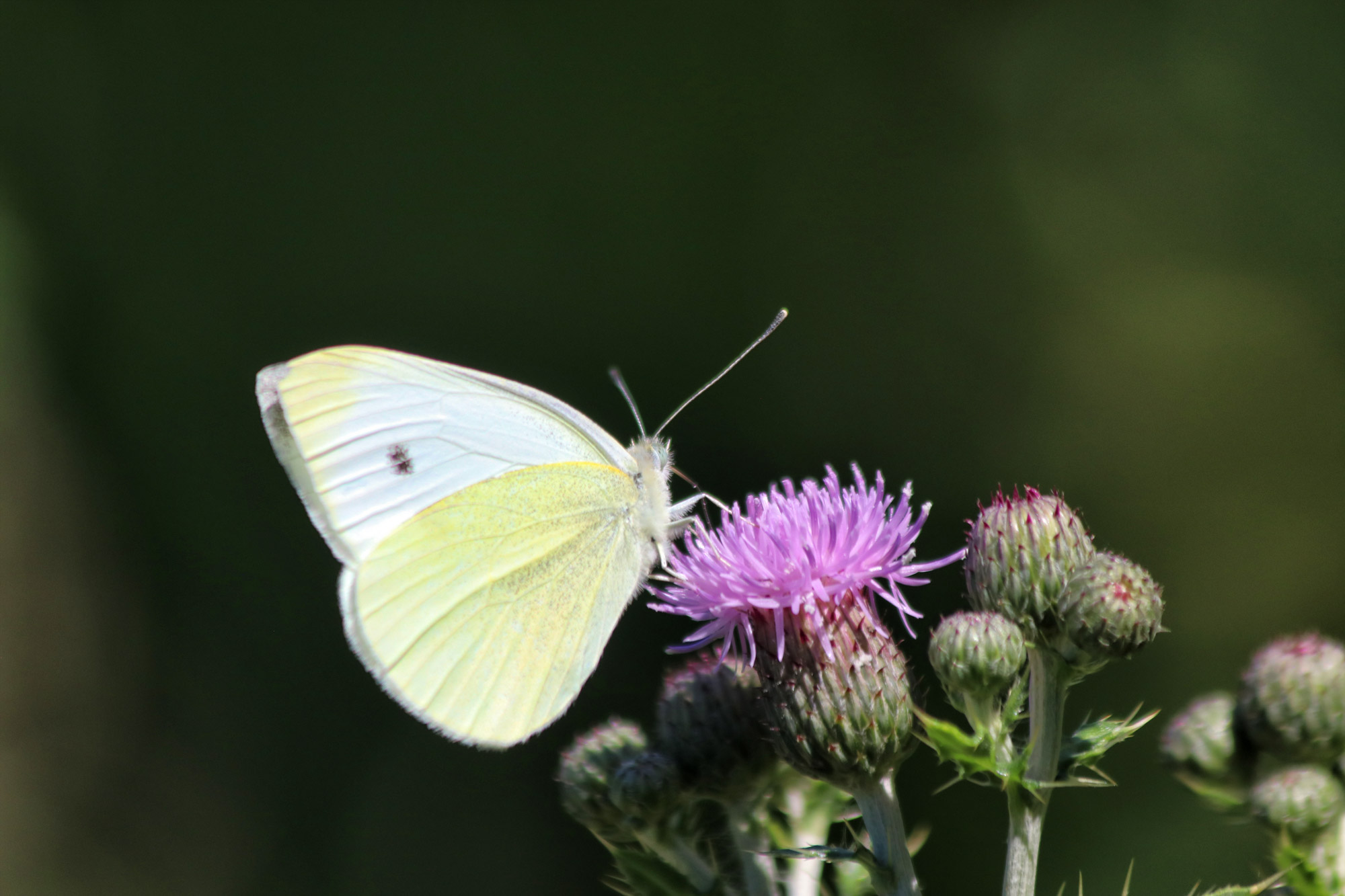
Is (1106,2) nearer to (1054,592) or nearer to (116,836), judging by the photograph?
Result: (1054,592)

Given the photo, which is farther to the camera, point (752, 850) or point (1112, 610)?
point (752, 850)

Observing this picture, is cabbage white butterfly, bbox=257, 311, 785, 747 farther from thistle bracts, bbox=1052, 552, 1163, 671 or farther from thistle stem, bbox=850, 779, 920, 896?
thistle bracts, bbox=1052, 552, 1163, 671

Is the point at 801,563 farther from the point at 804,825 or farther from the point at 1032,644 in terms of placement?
the point at 804,825

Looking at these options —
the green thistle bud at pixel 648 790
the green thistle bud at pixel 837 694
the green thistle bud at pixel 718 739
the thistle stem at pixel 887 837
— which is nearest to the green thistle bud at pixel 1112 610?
the green thistle bud at pixel 837 694

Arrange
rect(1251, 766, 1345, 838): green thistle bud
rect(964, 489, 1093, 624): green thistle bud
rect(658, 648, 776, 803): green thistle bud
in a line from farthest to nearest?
rect(658, 648, 776, 803): green thistle bud < rect(964, 489, 1093, 624): green thistle bud < rect(1251, 766, 1345, 838): green thistle bud

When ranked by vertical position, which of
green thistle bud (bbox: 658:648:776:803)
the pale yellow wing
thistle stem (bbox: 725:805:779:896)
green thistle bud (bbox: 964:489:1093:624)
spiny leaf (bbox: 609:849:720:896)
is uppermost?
green thistle bud (bbox: 964:489:1093:624)

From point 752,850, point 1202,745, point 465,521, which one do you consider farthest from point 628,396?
point 1202,745

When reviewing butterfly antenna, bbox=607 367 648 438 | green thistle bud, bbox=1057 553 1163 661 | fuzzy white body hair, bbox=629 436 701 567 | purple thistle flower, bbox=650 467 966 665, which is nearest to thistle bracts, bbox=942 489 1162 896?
green thistle bud, bbox=1057 553 1163 661
